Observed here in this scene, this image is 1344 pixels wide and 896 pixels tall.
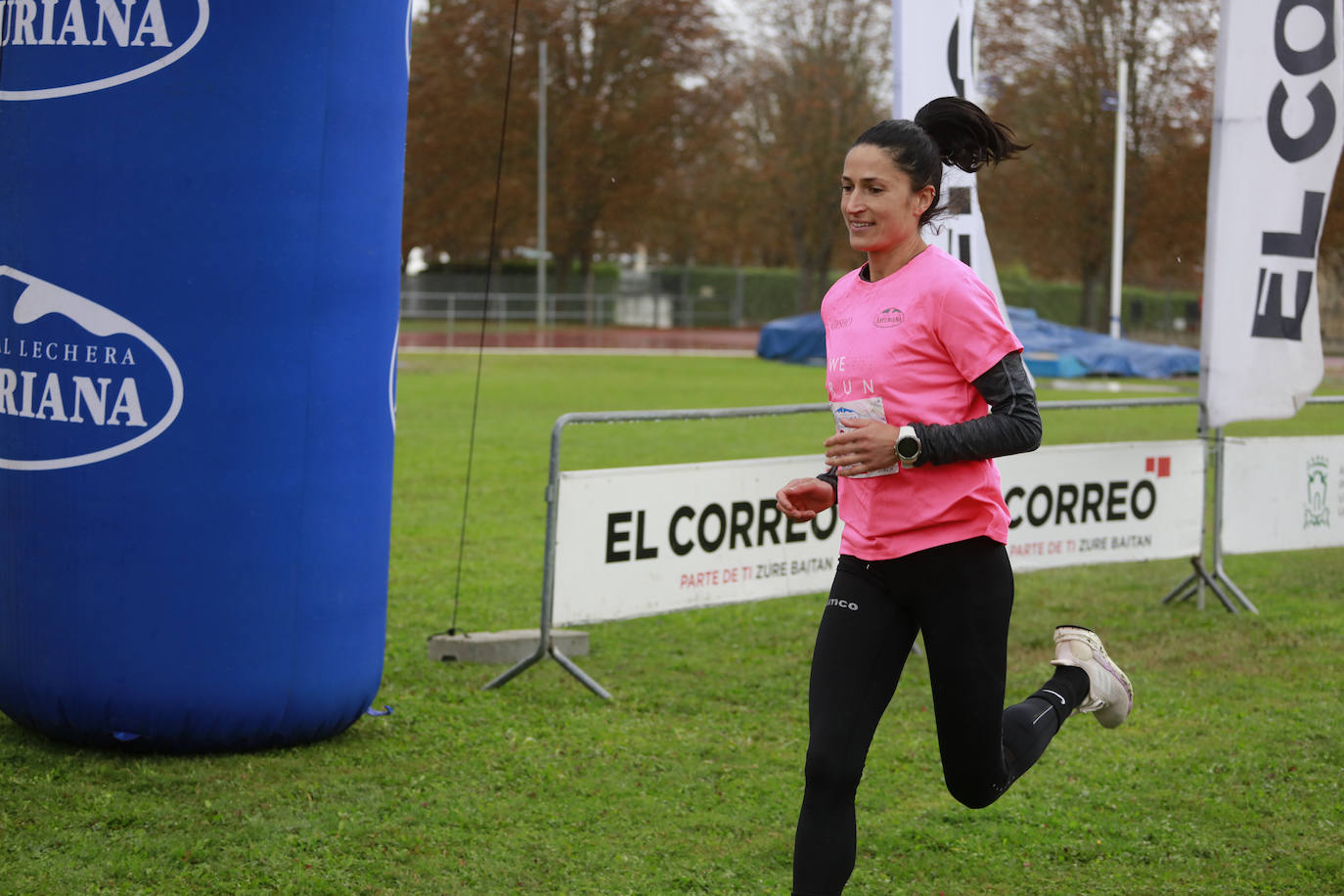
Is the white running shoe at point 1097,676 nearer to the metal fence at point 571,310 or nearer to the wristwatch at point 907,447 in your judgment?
the wristwatch at point 907,447

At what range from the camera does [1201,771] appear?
5.57 meters

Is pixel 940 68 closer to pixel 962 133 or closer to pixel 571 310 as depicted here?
pixel 962 133

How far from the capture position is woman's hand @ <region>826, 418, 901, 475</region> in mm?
3383

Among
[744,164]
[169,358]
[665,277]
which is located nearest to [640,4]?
[744,164]

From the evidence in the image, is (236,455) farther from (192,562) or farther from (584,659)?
(584,659)

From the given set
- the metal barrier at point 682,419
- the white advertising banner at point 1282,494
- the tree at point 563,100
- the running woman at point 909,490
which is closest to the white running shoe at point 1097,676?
the running woman at point 909,490

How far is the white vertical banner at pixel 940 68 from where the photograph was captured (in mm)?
7082

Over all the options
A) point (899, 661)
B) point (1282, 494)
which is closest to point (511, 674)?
point (899, 661)

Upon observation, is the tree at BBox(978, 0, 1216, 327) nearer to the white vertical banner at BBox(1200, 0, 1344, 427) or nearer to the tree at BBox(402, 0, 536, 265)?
the tree at BBox(402, 0, 536, 265)

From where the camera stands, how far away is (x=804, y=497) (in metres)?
3.84

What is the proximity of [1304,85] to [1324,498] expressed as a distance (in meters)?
2.73

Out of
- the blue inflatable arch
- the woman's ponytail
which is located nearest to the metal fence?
the blue inflatable arch

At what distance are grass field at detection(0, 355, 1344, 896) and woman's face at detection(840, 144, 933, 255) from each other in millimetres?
2019

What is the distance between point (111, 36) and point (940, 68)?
13.0ft
